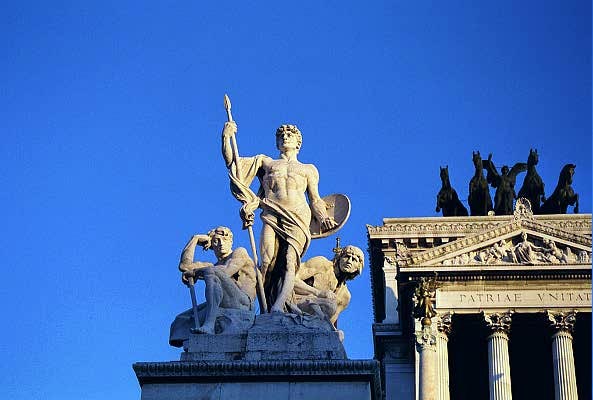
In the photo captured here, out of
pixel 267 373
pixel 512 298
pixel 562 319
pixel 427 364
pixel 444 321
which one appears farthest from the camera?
pixel 512 298

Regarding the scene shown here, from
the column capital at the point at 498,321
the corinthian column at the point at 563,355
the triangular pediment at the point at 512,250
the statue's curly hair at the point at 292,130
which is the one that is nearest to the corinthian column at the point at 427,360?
the triangular pediment at the point at 512,250

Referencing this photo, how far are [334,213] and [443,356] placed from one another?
147 feet

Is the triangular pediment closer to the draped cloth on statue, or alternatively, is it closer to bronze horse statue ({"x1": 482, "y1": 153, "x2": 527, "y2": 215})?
bronze horse statue ({"x1": 482, "y1": 153, "x2": 527, "y2": 215})

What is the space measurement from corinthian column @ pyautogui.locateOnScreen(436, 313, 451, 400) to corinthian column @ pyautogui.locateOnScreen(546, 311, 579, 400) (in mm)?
4363

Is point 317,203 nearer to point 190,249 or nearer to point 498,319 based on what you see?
point 190,249

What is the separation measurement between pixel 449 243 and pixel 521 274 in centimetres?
339

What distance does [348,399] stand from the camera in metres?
15.4

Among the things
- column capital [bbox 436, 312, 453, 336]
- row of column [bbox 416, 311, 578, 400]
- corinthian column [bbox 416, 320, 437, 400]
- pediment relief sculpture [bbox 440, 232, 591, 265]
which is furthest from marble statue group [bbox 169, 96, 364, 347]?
pediment relief sculpture [bbox 440, 232, 591, 265]

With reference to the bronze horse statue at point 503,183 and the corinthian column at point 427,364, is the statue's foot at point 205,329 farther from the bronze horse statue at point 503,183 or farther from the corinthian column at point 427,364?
the bronze horse statue at point 503,183

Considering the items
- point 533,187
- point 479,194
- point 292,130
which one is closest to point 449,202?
point 479,194

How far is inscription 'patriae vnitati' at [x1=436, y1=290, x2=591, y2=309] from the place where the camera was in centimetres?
6247

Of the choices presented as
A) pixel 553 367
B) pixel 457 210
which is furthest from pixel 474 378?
pixel 457 210

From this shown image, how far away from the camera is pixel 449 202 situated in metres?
73.2

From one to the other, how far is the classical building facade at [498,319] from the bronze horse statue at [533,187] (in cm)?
752
